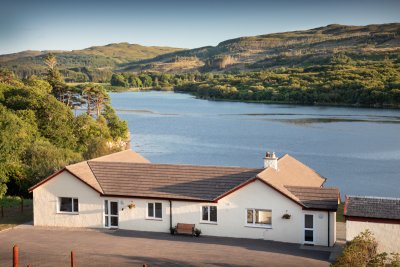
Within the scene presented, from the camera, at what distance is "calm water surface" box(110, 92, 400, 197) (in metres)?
54.2

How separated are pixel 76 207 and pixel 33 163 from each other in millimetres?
14132

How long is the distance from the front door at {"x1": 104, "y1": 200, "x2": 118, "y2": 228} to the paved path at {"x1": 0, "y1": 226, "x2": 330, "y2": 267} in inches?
29.0

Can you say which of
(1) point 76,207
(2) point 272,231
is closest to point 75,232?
(1) point 76,207

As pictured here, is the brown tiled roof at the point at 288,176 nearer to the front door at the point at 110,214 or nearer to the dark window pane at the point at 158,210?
the dark window pane at the point at 158,210

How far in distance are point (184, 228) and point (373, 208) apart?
7.76m

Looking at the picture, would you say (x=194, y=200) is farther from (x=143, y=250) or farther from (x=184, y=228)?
(x=143, y=250)

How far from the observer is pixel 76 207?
25.6 metres

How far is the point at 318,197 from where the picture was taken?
2241 cm

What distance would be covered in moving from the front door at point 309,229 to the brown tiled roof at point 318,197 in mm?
555

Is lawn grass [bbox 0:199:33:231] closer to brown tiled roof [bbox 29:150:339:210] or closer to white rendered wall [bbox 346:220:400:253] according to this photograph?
brown tiled roof [bbox 29:150:339:210]

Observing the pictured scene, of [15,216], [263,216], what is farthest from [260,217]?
[15,216]

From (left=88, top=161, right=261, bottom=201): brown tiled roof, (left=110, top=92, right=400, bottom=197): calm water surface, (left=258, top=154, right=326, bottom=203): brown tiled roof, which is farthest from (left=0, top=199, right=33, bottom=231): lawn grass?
(left=110, top=92, right=400, bottom=197): calm water surface

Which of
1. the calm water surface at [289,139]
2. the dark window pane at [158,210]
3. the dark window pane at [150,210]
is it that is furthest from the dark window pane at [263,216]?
the calm water surface at [289,139]

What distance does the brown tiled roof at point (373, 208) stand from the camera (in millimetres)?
19922
